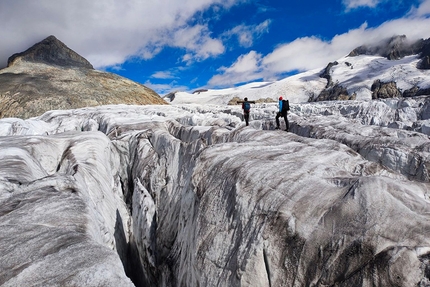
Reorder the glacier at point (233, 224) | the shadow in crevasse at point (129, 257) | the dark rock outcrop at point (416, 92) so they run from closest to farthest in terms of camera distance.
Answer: the glacier at point (233, 224), the shadow in crevasse at point (129, 257), the dark rock outcrop at point (416, 92)

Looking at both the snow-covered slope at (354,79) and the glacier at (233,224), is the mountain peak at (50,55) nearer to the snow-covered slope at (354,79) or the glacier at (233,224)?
the glacier at (233,224)

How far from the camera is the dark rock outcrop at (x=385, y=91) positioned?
115731mm

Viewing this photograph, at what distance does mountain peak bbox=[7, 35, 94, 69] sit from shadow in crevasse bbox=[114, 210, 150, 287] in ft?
239

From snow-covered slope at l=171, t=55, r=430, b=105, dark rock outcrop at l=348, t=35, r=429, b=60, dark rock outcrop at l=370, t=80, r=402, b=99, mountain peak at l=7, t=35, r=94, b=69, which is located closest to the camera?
mountain peak at l=7, t=35, r=94, b=69

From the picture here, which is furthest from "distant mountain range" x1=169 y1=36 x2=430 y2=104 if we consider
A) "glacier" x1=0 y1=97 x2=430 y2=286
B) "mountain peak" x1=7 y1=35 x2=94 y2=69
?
"glacier" x1=0 y1=97 x2=430 y2=286

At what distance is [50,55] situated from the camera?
7406 centimetres

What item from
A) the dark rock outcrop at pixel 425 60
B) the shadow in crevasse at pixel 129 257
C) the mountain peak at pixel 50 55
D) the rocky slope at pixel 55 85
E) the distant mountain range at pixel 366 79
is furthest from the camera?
the dark rock outcrop at pixel 425 60

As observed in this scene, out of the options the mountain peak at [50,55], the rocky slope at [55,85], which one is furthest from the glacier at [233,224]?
the mountain peak at [50,55]

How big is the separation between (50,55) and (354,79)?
131517 millimetres

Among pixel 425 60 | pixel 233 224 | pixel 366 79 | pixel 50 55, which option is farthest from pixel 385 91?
pixel 233 224

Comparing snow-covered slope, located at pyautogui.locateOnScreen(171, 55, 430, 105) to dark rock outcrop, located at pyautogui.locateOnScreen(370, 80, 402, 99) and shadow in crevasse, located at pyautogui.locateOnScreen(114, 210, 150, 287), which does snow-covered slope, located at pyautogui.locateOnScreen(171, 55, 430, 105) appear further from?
shadow in crevasse, located at pyautogui.locateOnScreen(114, 210, 150, 287)

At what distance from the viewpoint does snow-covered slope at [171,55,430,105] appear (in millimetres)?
121875

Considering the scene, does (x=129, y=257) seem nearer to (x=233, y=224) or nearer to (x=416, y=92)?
(x=233, y=224)

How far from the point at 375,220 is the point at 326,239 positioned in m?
0.78
